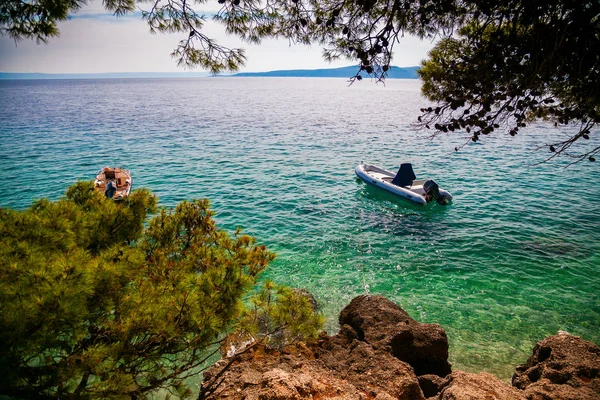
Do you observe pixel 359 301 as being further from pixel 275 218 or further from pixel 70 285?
pixel 275 218

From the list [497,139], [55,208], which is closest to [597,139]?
[497,139]

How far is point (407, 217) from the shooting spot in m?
18.4

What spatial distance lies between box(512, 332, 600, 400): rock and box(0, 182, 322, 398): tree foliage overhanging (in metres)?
4.29

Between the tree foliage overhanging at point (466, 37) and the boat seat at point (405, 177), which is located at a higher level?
the tree foliage overhanging at point (466, 37)

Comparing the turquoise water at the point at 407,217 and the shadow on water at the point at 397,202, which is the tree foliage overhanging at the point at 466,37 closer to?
the turquoise water at the point at 407,217

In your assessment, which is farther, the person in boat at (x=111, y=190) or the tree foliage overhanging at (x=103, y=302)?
the person in boat at (x=111, y=190)

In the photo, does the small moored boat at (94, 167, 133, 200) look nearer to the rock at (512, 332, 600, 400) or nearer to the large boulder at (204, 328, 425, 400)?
the large boulder at (204, 328, 425, 400)

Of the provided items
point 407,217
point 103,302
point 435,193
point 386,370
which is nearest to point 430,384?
point 386,370

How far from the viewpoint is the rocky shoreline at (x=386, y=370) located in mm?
5297

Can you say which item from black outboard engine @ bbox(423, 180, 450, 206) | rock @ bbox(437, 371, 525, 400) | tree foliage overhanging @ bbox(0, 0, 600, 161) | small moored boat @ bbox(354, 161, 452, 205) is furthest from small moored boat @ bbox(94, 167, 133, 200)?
black outboard engine @ bbox(423, 180, 450, 206)

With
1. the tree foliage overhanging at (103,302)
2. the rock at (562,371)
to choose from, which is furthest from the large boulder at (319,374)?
the rock at (562,371)

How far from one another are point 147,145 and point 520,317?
37.9 meters

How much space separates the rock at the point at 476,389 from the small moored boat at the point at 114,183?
56.9ft

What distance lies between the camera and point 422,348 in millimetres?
7703
